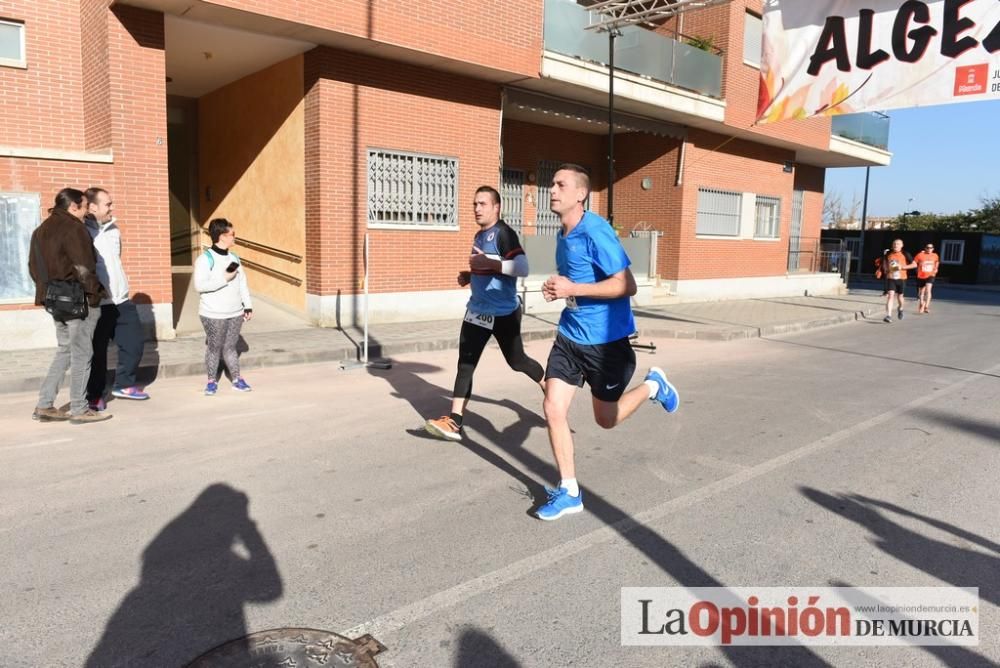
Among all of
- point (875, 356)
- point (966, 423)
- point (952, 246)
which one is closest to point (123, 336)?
point (966, 423)

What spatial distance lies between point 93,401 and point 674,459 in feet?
16.8

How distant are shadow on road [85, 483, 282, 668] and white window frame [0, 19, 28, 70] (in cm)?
939

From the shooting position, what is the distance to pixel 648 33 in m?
15.9

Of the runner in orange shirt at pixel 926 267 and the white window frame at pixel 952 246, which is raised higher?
the white window frame at pixel 952 246

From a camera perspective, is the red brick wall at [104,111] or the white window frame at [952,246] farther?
the white window frame at [952,246]

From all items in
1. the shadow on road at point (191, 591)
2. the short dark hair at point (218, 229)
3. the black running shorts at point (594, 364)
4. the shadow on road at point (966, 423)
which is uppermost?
the short dark hair at point (218, 229)

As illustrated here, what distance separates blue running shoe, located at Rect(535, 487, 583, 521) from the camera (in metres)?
4.14

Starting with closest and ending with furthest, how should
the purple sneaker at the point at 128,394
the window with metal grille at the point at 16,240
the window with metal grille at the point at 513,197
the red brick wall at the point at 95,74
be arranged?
the purple sneaker at the point at 128,394 < the window with metal grille at the point at 16,240 < the red brick wall at the point at 95,74 < the window with metal grille at the point at 513,197

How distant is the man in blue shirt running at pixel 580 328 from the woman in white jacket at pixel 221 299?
4254 millimetres

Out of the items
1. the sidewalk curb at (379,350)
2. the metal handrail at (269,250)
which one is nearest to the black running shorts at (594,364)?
the sidewalk curb at (379,350)

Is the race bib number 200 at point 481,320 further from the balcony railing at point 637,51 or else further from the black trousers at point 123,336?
the balcony railing at point 637,51

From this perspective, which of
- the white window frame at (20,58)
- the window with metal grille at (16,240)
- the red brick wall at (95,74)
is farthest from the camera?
the white window frame at (20,58)

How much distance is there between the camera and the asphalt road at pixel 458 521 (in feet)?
9.72

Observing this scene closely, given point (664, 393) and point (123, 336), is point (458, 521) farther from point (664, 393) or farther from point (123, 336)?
point (123, 336)
